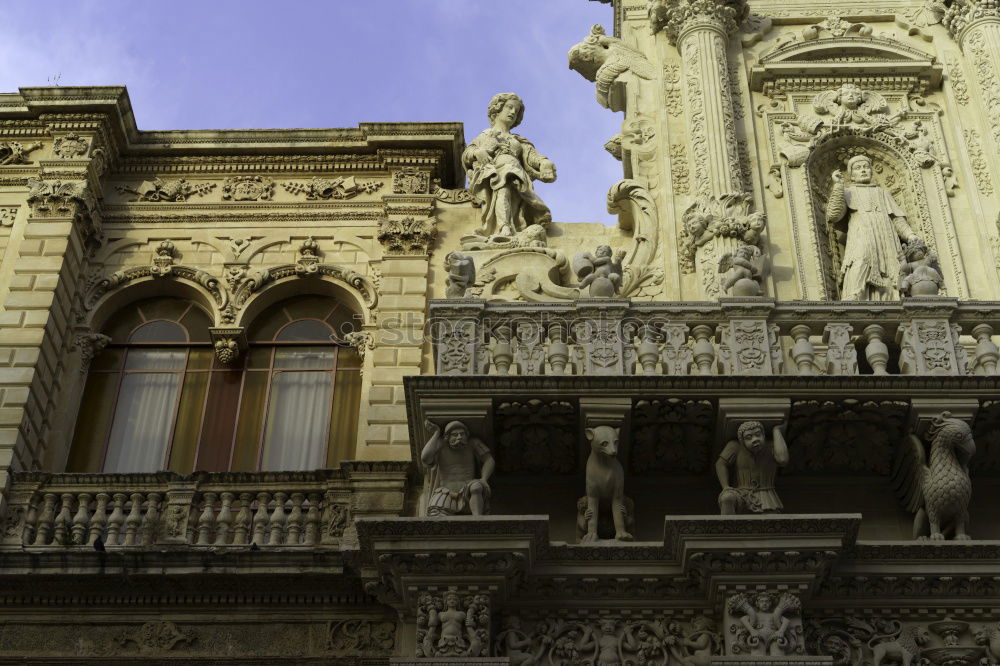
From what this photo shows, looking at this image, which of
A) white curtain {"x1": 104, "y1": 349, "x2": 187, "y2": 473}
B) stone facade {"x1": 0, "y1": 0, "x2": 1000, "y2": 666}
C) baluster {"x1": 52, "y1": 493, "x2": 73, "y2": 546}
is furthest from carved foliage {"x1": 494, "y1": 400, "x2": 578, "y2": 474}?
white curtain {"x1": 104, "y1": 349, "x2": 187, "y2": 473}

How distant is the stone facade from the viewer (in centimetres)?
1199

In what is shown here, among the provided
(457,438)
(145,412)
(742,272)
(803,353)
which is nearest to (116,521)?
(145,412)

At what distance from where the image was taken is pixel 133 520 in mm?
13781

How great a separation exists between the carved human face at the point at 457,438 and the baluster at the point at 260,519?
7.05ft

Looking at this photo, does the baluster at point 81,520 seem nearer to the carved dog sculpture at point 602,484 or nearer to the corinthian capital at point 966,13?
the carved dog sculpture at point 602,484

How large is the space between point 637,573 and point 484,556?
1.22m

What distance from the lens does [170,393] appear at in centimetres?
1584

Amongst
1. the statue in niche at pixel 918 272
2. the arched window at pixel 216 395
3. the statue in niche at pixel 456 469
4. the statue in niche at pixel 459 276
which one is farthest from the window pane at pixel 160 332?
the statue in niche at pixel 918 272

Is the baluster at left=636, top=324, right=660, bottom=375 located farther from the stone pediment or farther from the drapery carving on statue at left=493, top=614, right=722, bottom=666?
the stone pediment

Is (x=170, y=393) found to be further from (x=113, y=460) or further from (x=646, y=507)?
(x=646, y=507)

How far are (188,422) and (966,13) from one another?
9.54m

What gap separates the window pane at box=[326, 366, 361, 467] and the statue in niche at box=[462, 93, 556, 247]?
1.83 metres

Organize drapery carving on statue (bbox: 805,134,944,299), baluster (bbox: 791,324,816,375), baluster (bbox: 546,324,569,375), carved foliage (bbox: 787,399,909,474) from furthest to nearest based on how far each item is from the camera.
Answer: drapery carving on statue (bbox: 805,134,944,299) → baluster (bbox: 546,324,569,375) → baluster (bbox: 791,324,816,375) → carved foliage (bbox: 787,399,909,474)

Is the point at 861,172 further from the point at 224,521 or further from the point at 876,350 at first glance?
the point at 224,521
